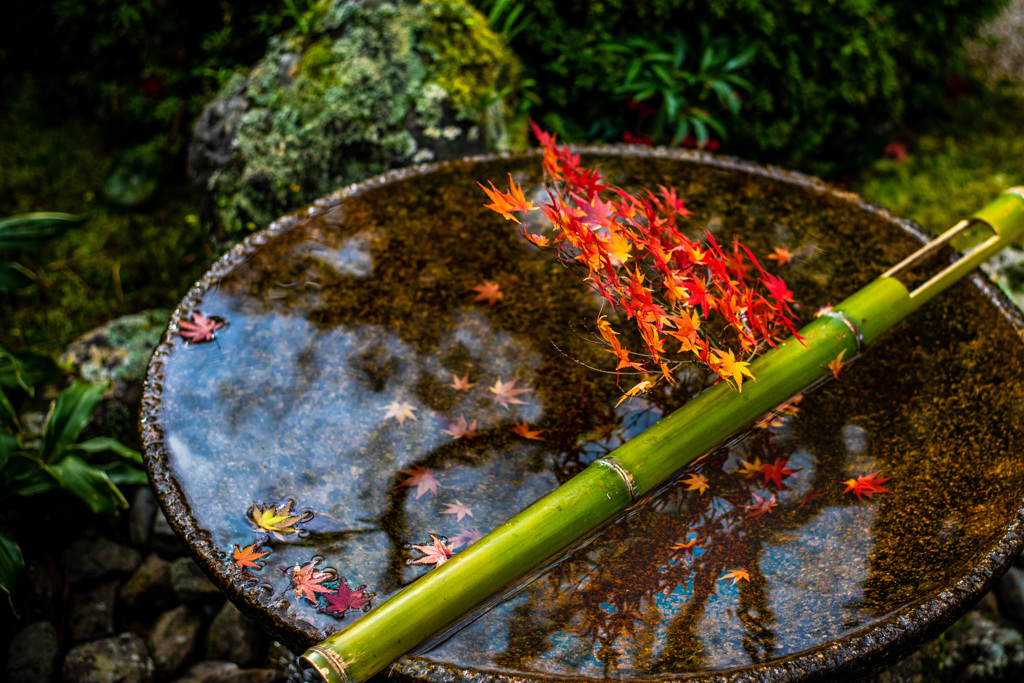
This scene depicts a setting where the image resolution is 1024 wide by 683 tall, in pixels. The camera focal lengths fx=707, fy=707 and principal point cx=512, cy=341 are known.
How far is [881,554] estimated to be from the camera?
1.33m

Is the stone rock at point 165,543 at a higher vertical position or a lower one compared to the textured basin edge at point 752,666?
lower

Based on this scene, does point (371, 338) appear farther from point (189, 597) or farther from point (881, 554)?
point (189, 597)

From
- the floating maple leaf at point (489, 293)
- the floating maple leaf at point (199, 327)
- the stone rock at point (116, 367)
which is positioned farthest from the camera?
the stone rock at point (116, 367)

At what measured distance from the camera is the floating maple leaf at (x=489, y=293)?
192cm

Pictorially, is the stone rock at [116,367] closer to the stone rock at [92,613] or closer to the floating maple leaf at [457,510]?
the stone rock at [92,613]

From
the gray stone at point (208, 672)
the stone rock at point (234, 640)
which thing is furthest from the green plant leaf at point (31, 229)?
the gray stone at point (208, 672)

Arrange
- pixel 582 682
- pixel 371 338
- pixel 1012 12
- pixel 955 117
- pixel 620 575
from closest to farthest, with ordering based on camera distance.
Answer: pixel 582 682
pixel 620 575
pixel 371 338
pixel 955 117
pixel 1012 12

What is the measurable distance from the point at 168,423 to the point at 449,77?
6.47 ft

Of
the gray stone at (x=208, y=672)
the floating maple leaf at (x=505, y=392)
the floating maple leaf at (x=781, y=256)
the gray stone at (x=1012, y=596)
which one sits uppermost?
the floating maple leaf at (x=781, y=256)

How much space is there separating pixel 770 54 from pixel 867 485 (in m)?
2.93

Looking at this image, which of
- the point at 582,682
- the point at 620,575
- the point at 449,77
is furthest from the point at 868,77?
the point at 582,682

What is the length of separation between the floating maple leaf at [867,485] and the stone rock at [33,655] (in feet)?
7.95

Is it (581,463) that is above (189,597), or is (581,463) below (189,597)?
above

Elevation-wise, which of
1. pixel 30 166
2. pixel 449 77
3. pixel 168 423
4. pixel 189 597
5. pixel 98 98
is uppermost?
pixel 449 77
